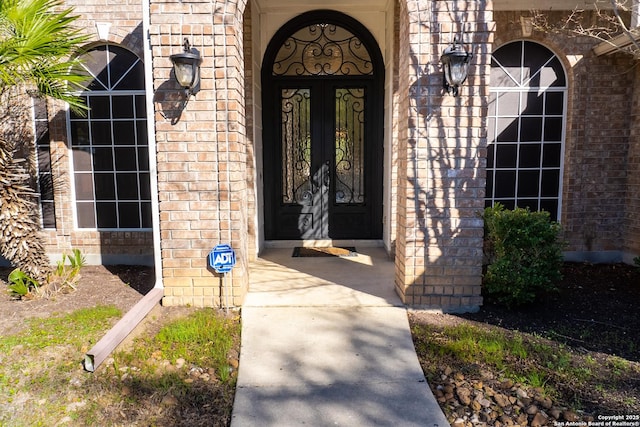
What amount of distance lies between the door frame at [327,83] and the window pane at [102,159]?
214cm

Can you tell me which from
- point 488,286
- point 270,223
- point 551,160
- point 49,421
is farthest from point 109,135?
point 551,160

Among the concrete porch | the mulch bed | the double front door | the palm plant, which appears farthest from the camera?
the double front door

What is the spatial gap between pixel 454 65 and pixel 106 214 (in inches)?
193

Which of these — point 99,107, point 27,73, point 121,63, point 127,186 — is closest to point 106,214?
point 127,186

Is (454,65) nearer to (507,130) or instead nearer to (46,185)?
(507,130)

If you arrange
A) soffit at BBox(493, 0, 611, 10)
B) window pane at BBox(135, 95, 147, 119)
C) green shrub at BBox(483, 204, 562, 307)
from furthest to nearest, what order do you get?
1. window pane at BBox(135, 95, 147, 119)
2. soffit at BBox(493, 0, 611, 10)
3. green shrub at BBox(483, 204, 562, 307)

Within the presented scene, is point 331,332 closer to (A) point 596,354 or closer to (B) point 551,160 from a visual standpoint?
(A) point 596,354

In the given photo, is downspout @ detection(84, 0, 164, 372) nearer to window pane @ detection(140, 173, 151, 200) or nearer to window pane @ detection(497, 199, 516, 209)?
window pane @ detection(140, 173, 151, 200)

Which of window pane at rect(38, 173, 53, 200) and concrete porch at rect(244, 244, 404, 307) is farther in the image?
window pane at rect(38, 173, 53, 200)

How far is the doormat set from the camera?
6.05 m

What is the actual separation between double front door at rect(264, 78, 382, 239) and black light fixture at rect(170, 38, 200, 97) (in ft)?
8.92

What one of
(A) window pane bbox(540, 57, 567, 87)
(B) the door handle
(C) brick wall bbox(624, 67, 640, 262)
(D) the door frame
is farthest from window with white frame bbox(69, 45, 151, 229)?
(C) brick wall bbox(624, 67, 640, 262)

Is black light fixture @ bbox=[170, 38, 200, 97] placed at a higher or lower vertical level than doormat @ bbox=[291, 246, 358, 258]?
higher

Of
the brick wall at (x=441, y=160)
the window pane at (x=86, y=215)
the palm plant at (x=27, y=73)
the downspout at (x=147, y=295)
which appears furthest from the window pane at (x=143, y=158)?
the brick wall at (x=441, y=160)
